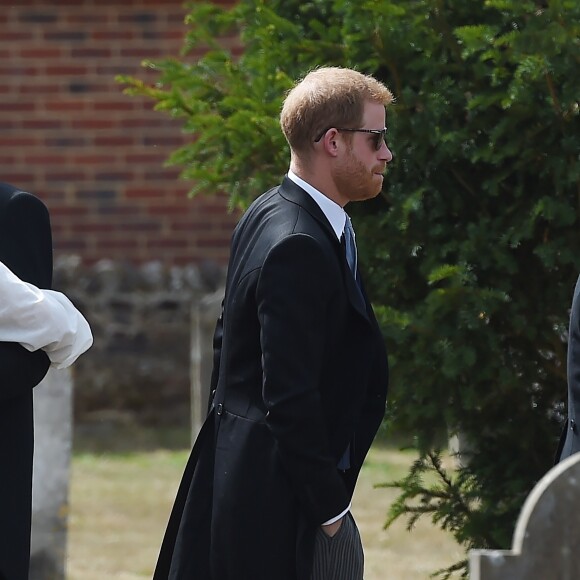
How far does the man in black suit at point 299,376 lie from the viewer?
307 cm

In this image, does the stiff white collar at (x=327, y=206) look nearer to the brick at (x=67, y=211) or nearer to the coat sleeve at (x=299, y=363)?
the coat sleeve at (x=299, y=363)

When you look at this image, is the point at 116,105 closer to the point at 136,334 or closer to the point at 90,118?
the point at 90,118

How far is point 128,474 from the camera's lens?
8586 millimetres

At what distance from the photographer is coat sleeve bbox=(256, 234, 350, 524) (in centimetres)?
305

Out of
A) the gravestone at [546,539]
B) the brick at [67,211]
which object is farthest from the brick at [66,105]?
the gravestone at [546,539]

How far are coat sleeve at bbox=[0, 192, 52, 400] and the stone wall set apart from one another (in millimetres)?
6238

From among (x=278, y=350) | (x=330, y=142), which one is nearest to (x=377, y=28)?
(x=330, y=142)

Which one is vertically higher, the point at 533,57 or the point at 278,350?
the point at 533,57

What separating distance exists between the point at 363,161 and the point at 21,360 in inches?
37.2

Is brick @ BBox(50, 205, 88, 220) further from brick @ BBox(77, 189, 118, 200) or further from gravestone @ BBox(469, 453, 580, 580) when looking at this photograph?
gravestone @ BBox(469, 453, 580, 580)

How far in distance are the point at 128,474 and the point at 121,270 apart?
174 cm

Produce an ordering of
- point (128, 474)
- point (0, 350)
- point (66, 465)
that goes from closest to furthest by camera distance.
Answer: point (0, 350) → point (66, 465) → point (128, 474)

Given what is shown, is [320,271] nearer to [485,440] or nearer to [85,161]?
[485,440]

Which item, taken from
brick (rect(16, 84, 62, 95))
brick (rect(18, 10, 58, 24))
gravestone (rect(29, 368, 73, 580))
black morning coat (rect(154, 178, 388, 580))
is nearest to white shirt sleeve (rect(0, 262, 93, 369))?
black morning coat (rect(154, 178, 388, 580))
